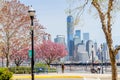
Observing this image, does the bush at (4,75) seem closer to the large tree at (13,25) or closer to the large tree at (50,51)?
the large tree at (13,25)

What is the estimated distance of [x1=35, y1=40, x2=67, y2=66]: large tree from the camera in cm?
10162

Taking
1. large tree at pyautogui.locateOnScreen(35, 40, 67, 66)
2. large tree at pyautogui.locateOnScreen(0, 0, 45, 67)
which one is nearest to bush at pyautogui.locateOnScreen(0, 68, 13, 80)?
large tree at pyautogui.locateOnScreen(0, 0, 45, 67)

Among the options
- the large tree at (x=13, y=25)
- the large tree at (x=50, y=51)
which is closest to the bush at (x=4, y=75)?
the large tree at (x=13, y=25)

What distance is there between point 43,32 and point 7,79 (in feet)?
130

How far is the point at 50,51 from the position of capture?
336 ft

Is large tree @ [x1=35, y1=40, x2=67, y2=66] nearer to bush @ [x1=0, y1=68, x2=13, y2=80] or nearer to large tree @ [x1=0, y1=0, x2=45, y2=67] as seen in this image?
large tree @ [x1=0, y1=0, x2=45, y2=67]

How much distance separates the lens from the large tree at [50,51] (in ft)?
333

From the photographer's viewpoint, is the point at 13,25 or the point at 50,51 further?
the point at 50,51

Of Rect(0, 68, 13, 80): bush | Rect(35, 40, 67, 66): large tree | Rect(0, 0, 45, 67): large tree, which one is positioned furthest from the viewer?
Rect(35, 40, 67, 66): large tree

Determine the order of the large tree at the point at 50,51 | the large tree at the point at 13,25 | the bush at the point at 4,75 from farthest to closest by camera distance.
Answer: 1. the large tree at the point at 50,51
2. the large tree at the point at 13,25
3. the bush at the point at 4,75

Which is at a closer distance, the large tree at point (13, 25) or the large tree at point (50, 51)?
the large tree at point (13, 25)

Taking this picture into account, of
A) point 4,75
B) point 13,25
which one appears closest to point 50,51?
point 13,25

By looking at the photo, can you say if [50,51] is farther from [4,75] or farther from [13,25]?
[4,75]

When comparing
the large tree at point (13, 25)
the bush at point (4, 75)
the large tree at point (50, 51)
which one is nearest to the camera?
the bush at point (4, 75)
